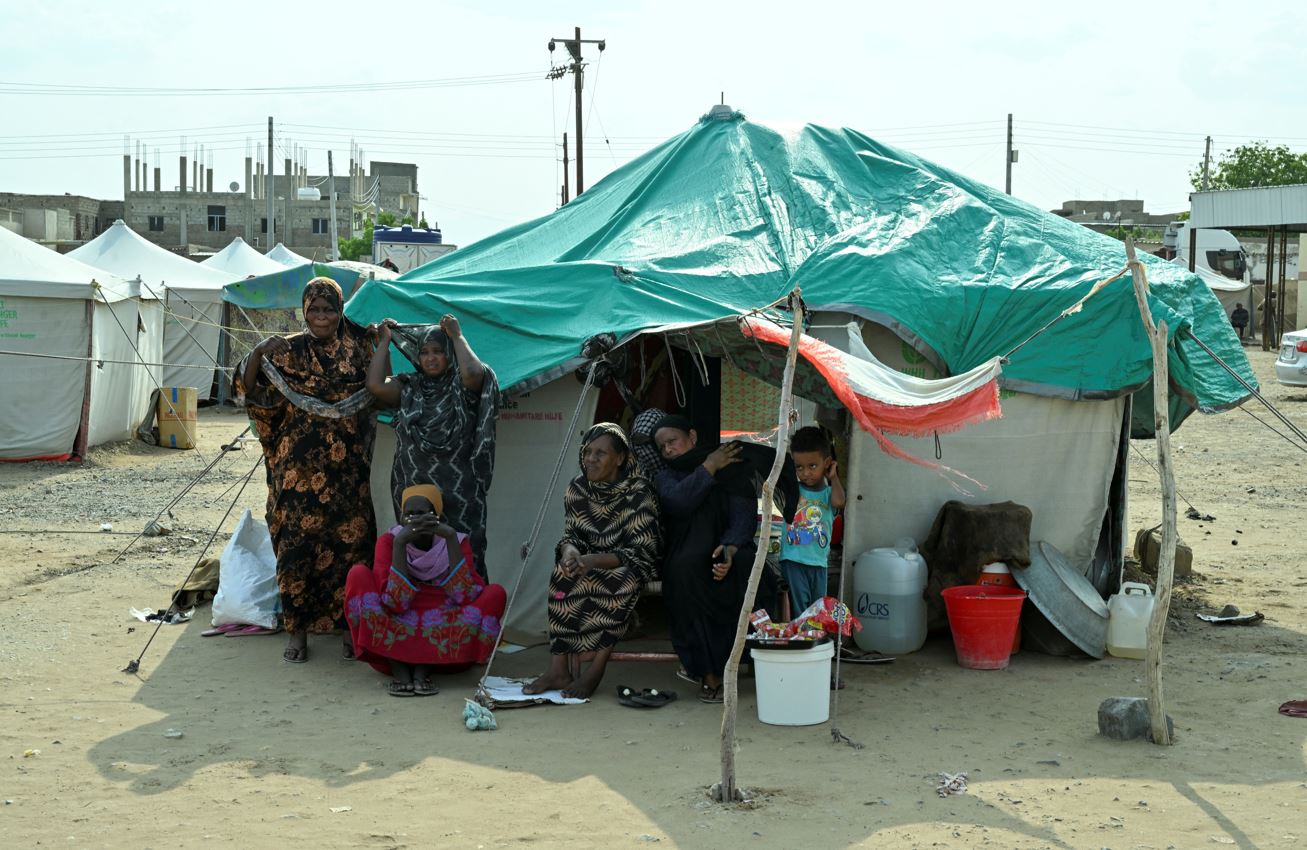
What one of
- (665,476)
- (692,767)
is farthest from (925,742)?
(665,476)

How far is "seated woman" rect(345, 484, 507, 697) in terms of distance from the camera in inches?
243

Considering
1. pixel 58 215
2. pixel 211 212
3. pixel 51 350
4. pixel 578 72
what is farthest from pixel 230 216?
pixel 51 350

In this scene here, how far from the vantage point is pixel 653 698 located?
6.03 metres

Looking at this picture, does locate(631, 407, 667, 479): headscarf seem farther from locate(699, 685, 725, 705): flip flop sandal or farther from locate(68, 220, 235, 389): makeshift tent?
locate(68, 220, 235, 389): makeshift tent

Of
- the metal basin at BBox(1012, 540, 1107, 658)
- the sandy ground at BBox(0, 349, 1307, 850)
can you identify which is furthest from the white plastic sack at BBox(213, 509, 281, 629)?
the metal basin at BBox(1012, 540, 1107, 658)

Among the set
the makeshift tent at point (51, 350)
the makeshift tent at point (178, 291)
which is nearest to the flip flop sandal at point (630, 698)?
the makeshift tent at point (51, 350)

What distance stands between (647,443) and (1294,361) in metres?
16.2

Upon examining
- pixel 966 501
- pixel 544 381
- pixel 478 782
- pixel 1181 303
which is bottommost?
pixel 478 782

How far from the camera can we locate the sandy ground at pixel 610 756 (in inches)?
180

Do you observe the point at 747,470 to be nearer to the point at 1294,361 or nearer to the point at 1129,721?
the point at 1129,721

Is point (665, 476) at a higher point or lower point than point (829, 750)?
higher

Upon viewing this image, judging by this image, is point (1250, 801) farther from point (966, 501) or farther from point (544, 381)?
point (544, 381)

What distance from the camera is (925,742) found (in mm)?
5508

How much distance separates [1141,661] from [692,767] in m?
2.81
